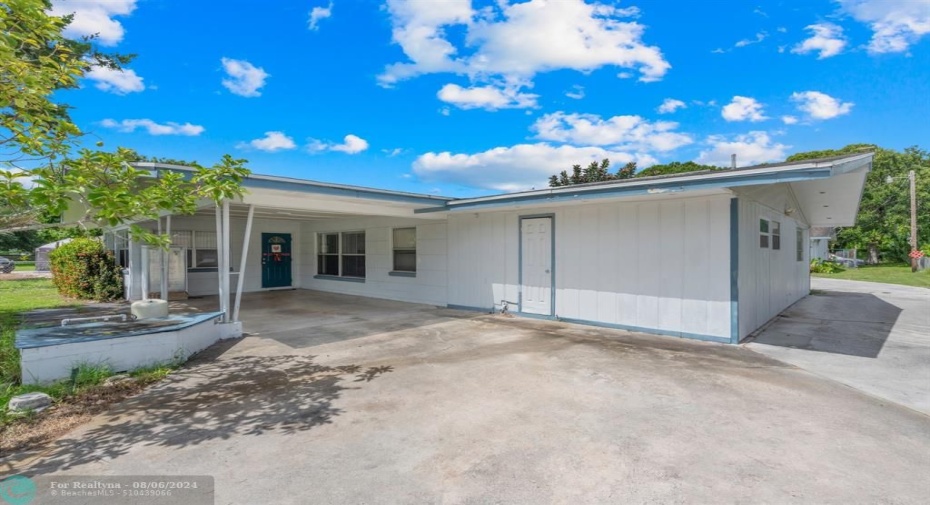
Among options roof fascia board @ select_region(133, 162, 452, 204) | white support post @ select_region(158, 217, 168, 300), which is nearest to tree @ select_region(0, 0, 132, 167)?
roof fascia board @ select_region(133, 162, 452, 204)

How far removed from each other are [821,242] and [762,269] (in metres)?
31.9

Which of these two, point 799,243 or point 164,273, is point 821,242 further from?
point 164,273

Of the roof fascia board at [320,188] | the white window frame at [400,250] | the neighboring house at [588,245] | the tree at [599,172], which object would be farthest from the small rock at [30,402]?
the tree at [599,172]

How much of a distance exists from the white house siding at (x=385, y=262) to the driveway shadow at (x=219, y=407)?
5391mm

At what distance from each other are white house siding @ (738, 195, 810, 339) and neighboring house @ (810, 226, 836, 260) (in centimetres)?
2036

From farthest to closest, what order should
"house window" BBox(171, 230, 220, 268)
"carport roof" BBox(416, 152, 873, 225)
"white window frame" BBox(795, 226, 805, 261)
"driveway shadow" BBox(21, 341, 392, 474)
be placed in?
"house window" BBox(171, 230, 220, 268)
"white window frame" BBox(795, 226, 805, 261)
"carport roof" BBox(416, 152, 873, 225)
"driveway shadow" BBox(21, 341, 392, 474)

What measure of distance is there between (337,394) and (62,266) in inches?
501

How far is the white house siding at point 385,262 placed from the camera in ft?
34.3

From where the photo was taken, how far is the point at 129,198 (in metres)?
3.57

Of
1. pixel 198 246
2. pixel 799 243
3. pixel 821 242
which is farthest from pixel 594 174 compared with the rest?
pixel 821 242

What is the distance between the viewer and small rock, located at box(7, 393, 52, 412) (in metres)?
3.55

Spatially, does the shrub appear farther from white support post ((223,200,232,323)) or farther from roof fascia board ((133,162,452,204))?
roof fascia board ((133,162,452,204))

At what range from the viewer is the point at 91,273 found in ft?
36.6

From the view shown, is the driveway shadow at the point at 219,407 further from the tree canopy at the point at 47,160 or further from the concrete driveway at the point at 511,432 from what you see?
the tree canopy at the point at 47,160
